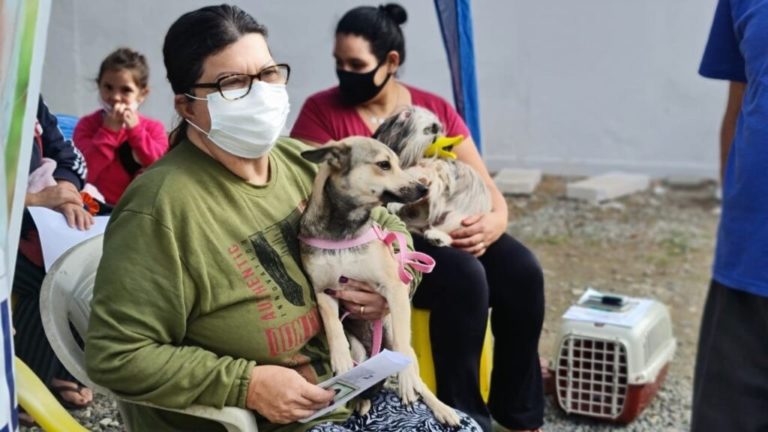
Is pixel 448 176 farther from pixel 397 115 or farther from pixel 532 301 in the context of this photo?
pixel 532 301

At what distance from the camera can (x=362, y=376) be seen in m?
2.14

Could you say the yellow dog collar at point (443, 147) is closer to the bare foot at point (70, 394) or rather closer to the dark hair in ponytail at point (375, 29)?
the dark hair in ponytail at point (375, 29)

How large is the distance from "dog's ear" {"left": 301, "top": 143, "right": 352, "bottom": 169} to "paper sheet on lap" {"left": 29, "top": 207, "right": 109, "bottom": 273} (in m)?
0.86

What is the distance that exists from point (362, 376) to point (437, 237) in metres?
1.25

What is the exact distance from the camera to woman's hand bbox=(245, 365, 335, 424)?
2.12 m

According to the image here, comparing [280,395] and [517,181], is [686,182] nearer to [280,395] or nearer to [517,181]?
[517,181]

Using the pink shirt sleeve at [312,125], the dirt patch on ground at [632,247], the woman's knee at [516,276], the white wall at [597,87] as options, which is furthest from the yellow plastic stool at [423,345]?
the white wall at [597,87]

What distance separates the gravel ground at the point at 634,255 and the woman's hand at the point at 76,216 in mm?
920

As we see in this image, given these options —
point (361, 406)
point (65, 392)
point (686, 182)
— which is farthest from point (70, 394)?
point (686, 182)

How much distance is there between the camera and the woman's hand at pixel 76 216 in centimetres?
300

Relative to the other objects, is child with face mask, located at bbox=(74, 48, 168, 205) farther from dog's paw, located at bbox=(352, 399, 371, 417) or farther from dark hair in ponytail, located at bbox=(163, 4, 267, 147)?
dog's paw, located at bbox=(352, 399, 371, 417)

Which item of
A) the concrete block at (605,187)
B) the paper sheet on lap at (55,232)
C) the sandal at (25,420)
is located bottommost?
the concrete block at (605,187)

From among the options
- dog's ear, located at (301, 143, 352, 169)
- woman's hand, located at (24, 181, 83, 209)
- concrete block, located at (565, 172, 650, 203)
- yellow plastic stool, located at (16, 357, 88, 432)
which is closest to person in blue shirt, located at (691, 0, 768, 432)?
dog's ear, located at (301, 143, 352, 169)

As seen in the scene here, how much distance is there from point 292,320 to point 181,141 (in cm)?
51
